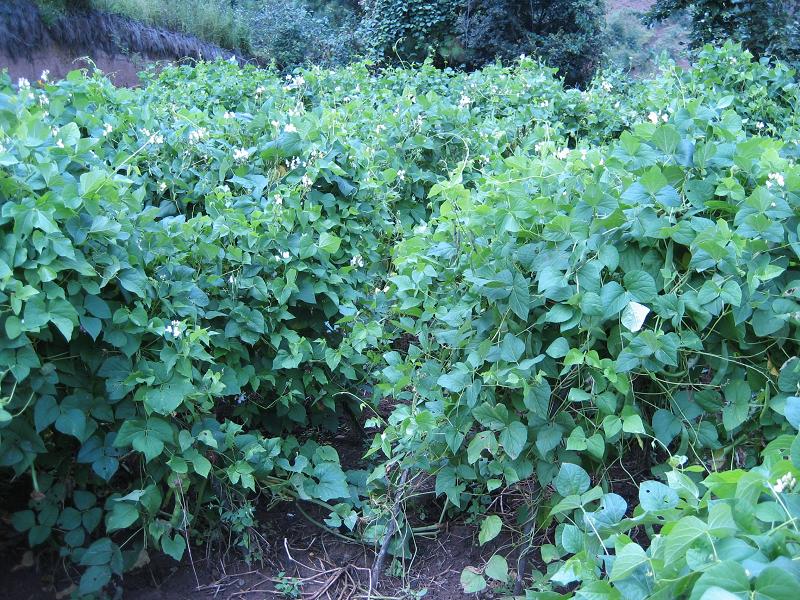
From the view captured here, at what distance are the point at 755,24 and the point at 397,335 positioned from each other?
23.5 feet

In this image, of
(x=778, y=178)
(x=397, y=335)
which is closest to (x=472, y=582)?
(x=397, y=335)

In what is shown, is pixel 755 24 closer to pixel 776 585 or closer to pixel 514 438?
pixel 514 438

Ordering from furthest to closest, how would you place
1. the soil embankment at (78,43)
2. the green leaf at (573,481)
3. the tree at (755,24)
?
the soil embankment at (78,43) → the tree at (755,24) → the green leaf at (573,481)

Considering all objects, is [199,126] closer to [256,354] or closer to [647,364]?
[256,354]

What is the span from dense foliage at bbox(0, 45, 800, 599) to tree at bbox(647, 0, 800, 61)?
21.7 feet

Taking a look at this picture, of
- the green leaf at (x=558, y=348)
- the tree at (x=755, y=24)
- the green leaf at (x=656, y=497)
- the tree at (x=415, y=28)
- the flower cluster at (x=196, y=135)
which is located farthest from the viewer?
the tree at (x=415, y=28)

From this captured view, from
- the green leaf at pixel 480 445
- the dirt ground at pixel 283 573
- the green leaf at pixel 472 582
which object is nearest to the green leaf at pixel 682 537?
the green leaf at pixel 480 445

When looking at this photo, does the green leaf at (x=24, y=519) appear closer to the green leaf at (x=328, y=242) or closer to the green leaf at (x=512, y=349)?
the green leaf at (x=328, y=242)

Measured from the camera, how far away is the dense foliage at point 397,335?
188 centimetres

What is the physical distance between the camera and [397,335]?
299 cm

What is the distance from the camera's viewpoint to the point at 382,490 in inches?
105

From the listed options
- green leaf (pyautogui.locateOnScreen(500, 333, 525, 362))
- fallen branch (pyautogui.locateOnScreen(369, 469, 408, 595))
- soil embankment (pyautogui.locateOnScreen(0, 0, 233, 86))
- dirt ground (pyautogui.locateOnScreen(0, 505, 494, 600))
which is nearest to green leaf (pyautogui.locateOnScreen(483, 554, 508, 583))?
dirt ground (pyautogui.locateOnScreen(0, 505, 494, 600))

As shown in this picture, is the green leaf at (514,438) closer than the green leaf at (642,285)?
No

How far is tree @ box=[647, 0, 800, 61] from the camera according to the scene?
7.94 metres
